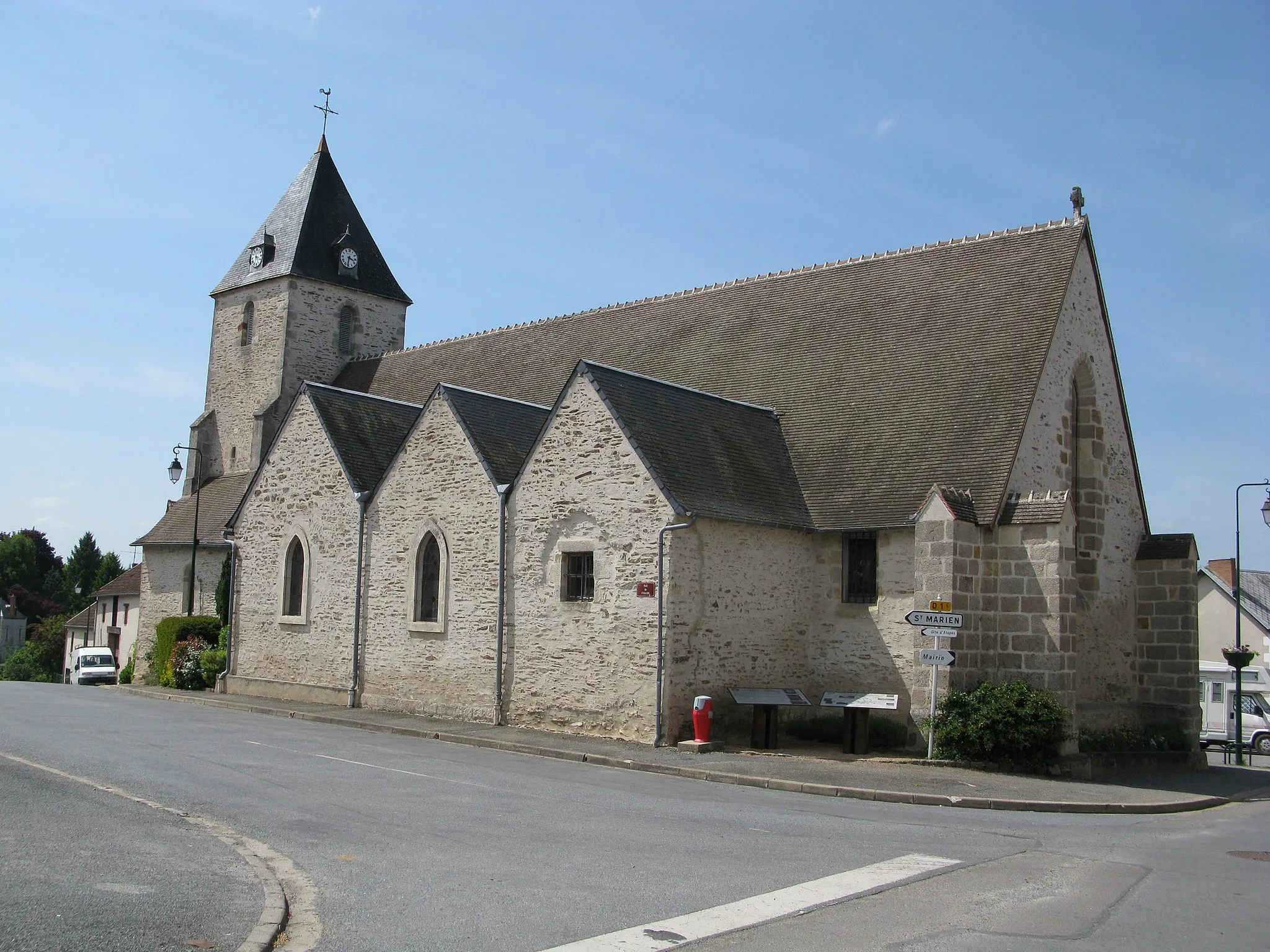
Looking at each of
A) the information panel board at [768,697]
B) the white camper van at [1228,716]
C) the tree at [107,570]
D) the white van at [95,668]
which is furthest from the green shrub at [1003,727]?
the tree at [107,570]

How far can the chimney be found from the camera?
4600cm

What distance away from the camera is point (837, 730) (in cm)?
1933

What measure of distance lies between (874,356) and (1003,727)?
27.4ft

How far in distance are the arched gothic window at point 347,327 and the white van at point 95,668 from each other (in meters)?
16.0

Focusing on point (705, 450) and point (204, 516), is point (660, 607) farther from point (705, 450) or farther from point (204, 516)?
point (204, 516)

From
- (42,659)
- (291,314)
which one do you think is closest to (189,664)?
(291,314)

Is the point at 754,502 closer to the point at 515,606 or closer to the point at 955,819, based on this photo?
the point at 515,606

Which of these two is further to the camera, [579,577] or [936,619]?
[579,577]

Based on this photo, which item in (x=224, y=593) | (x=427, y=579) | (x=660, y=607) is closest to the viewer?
(x=660, y=607)

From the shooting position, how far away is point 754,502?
64.2 ft

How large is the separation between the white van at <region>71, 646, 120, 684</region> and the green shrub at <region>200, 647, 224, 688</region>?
58.4 feet

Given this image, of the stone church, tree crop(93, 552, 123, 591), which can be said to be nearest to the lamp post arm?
the stone church

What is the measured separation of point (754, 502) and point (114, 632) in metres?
37.4

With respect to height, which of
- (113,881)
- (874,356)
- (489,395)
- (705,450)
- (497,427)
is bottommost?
(113,881)
